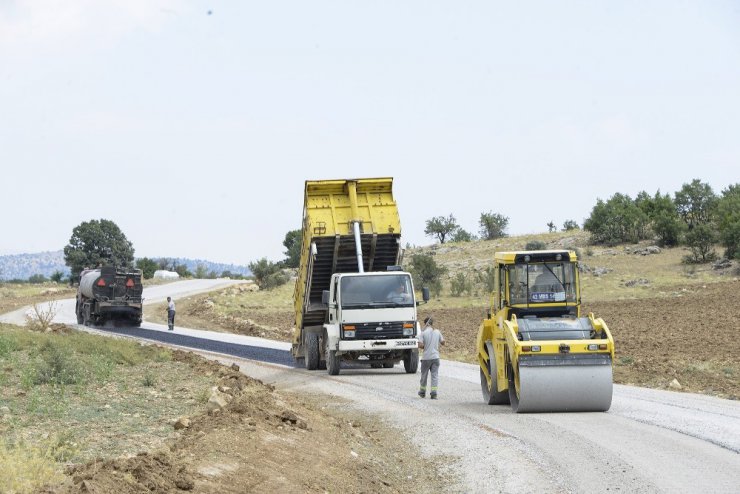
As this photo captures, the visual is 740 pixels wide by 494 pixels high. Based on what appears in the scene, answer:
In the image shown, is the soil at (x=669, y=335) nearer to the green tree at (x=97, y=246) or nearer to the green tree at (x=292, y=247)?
the green tree at (x=292, y=247)

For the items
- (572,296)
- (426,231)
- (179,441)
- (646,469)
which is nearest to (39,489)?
(179,441)

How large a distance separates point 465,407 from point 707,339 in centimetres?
1514

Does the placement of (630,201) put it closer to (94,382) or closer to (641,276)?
(641,276)

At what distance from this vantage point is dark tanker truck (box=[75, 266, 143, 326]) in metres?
48.3

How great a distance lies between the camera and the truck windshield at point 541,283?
58.1 feet

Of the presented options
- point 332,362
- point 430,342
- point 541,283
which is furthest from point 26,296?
point 541,283

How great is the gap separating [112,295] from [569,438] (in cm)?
3776

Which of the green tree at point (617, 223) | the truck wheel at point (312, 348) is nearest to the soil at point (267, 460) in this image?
Result: the truck wheel at point (312, 348)

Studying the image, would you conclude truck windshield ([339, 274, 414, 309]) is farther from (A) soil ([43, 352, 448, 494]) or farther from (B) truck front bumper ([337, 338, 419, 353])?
(A) soil ([43, 352, 448, 494])

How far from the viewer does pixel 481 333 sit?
19.0 m

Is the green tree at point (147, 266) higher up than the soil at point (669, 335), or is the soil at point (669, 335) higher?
the green tree at point (147, 266)

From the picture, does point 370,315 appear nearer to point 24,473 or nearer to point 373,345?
point 373,345

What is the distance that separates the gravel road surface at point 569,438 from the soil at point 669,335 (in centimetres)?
261

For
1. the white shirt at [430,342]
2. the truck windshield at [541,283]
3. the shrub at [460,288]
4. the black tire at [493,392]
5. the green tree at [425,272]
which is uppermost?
the green tree at [425,272]
